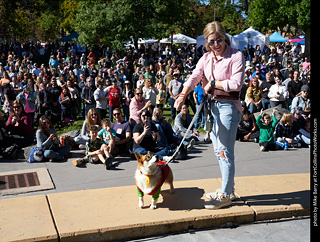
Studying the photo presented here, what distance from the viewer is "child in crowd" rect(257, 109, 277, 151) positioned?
374 inches

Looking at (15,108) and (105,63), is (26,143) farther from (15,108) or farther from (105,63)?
(105,63)

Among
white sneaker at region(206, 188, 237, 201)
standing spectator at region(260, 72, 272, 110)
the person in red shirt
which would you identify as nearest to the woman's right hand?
white sneaker at region(206, 188, 237, 201)

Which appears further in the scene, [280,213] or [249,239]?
[280,213]

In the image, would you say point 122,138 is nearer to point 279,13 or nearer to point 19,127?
point 19,127

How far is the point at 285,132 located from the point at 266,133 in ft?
1.68

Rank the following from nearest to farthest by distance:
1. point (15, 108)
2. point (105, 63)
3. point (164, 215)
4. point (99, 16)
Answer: point (164, 215) < point (15, 108) < point (105, 63) < point (99, 16)

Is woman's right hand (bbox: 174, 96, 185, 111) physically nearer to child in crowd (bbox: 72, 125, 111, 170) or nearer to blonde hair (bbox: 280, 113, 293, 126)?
child in crowd (bbox: 72, 125, 111, 170)

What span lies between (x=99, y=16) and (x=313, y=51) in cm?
2714

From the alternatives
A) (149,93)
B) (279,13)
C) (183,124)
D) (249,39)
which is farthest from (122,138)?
(279,13)

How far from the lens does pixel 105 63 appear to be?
83.5 feet

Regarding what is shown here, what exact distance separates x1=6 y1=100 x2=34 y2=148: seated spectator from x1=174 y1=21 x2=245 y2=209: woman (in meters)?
5.62

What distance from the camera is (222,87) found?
15.8 feet

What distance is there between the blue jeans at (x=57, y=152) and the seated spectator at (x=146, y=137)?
1.45 metres

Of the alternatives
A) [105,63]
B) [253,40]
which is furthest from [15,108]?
[253,40]
